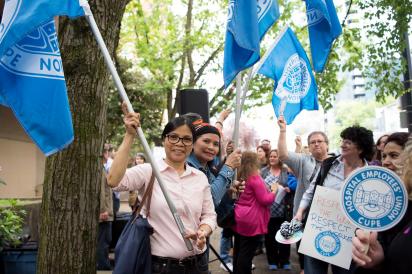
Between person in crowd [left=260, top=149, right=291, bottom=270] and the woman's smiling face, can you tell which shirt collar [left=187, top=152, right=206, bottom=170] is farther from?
person in crowd [left=260, top=149, right=291, bottom=270]

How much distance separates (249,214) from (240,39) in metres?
2.63

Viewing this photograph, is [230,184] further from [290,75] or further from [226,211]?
[290,75]

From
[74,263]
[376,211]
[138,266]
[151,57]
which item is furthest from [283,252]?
[151,57]

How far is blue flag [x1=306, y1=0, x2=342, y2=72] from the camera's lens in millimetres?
4922

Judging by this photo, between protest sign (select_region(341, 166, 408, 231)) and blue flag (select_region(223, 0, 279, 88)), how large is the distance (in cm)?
207

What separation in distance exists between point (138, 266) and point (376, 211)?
1.49m

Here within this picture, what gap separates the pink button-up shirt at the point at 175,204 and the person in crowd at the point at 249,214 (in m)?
2.77

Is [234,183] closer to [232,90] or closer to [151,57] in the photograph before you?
[232,90]

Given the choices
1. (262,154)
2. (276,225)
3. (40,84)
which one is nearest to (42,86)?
(40,84)

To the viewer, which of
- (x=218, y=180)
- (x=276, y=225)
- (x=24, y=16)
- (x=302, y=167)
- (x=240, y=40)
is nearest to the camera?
(x=24, y=16)

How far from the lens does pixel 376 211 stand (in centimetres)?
228

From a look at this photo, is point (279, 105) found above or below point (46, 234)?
above

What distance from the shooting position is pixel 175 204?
3109 millimetres

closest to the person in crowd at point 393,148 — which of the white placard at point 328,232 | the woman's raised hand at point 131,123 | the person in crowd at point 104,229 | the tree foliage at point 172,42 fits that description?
the white placard at point 328,232
